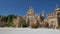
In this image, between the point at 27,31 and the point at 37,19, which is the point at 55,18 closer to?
the point at 37,19

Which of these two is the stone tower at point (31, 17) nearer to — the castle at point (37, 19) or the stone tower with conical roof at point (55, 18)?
the castle at point (37, 19)

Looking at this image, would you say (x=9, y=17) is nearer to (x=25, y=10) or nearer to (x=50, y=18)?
(x=25, y=10)

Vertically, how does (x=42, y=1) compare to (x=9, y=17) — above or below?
above

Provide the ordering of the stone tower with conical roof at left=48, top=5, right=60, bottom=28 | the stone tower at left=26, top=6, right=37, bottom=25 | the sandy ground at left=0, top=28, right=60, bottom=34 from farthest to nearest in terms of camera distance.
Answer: the stone tower at left=26, top=6, right=37, bottom=25 < the stone tower with conical roof at left=48, top=5, right=60, bottom=28 < the sandy ground at left=0, top=28, right=60, bottom=34

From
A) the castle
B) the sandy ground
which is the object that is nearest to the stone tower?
the castle

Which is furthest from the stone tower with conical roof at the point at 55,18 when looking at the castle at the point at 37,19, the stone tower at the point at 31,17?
Result: the stone tower at the point at 31,17

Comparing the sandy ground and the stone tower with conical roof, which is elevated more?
the stone tower with conical roof

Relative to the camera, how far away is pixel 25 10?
4.94 meters

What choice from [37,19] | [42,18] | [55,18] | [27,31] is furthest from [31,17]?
[55,18]

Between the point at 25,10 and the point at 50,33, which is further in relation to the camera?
the point at 25,10

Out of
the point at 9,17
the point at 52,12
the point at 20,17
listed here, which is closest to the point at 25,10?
the point at 20,17

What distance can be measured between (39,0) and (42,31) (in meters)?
1.03

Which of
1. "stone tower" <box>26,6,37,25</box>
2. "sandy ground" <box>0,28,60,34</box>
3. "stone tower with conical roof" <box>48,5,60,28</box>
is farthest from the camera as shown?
"stone tower" <box>26,6,37,25</box>

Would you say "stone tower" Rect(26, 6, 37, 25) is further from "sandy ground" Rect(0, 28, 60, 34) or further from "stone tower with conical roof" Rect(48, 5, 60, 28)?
"stone tower with conical roof" Rect(48, 5, 60, 28)
